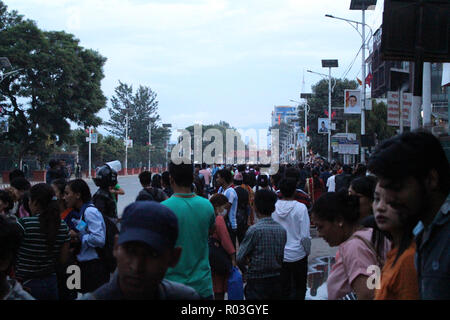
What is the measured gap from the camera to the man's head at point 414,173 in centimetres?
217

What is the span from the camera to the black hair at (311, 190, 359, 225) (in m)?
3.75

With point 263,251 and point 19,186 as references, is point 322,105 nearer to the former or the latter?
point 19,186

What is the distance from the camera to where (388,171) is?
220 centimetres

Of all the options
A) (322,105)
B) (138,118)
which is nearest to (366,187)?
(322,105)

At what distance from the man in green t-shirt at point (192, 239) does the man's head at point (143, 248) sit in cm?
186

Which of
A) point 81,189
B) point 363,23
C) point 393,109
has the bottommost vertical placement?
point 81,189

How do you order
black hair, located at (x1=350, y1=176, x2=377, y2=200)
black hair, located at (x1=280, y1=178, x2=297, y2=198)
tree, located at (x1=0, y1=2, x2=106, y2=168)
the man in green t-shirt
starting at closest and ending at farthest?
the man in green t-shirt < black hair, located at (x1=350, y1=176, x2=377, y2=200) < black hair, located at (x1=280, y1=178, x2=297, y2=198) < tree, located at (x1=0, y1=2, x2=106, y2=168)

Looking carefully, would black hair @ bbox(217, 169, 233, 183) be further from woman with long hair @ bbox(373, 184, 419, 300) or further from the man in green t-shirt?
woman with long hair @ bbox(373, 184, 419, 300)

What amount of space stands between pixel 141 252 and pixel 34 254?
2870 mm

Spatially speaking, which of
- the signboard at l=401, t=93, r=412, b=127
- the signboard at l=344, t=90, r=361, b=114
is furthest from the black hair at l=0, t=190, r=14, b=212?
the signboard at l=344, t=90, r=361, b=114

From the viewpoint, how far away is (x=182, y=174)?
14.5 feet

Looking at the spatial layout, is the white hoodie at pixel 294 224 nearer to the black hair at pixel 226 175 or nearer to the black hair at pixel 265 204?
the black hair at pixel 265 204

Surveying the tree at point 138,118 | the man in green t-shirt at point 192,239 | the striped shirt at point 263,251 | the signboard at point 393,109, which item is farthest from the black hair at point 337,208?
the tree at point 138,118
